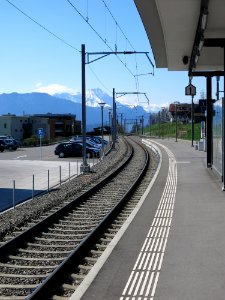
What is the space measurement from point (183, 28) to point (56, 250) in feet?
24.2

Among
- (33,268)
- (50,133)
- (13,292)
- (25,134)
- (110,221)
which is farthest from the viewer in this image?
(50,133)

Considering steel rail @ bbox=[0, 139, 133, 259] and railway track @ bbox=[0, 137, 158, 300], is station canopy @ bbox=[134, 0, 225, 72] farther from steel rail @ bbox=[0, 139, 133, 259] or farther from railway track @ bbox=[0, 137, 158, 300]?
steel rail @ bbox=[0, 139, 133, 259]

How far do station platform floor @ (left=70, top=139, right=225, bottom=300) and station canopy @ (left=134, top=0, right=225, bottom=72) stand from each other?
4366 mm

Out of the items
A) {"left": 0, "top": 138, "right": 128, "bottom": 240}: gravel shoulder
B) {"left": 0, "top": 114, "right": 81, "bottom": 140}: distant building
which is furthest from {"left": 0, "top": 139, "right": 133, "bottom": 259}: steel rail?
{"left": 0, "top": 114, "right": 81, "bottom": 140}: distant building

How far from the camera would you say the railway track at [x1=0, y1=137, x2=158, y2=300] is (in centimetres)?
763

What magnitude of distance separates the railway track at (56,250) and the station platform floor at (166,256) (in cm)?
43

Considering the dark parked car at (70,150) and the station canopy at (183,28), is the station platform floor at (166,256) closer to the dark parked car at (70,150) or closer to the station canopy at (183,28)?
the station canopy at (183,28)

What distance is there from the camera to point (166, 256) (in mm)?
9031

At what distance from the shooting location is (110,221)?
1369 cm

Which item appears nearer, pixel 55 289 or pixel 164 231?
pixel 55 289

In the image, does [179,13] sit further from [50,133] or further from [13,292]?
[50,133]

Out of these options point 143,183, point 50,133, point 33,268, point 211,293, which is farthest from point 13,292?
point 50,133

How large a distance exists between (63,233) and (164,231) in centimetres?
239

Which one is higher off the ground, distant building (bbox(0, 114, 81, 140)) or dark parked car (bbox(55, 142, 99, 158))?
distant building (bbox(0, 114, 81, 140))
